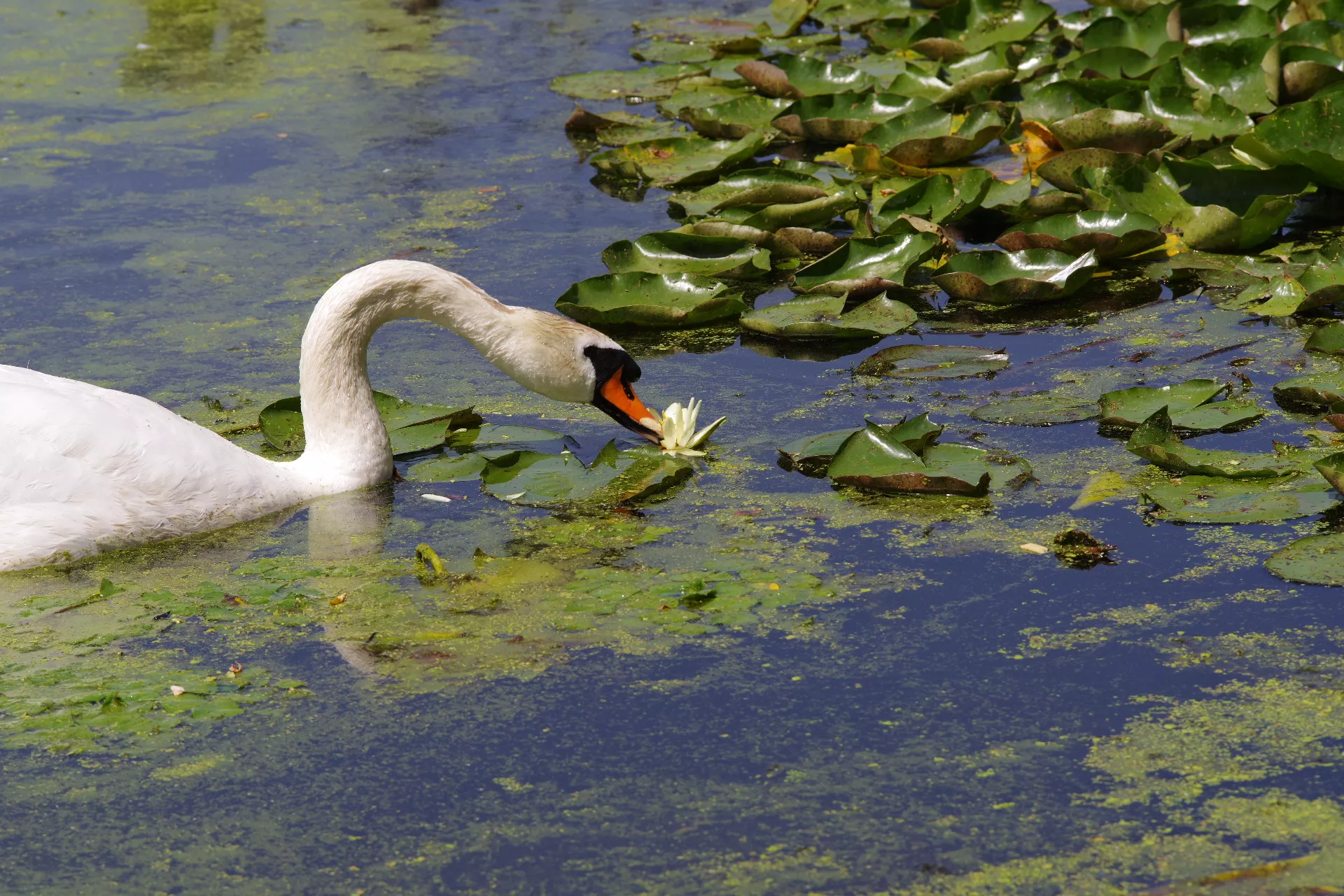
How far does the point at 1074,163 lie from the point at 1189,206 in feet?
1.61

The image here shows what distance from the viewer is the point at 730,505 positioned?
3812mm

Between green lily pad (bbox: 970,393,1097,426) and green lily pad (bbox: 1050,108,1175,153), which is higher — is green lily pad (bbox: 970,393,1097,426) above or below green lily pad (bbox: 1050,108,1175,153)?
below

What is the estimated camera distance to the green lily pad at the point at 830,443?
12.7 ft

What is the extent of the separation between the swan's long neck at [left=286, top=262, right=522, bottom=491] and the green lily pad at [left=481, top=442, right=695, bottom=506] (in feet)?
0.98

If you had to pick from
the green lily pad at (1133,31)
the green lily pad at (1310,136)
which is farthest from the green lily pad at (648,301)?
the green lily pad at (1133,31)

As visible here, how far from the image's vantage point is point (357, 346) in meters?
4.06

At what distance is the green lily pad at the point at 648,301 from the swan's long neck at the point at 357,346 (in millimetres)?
901

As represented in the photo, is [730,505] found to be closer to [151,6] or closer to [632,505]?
[632,505]

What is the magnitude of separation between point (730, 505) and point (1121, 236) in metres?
2.04

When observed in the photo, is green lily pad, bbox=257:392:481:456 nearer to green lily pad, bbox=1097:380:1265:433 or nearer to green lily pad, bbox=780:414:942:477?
green lily pad, bbox=780:414:942:477

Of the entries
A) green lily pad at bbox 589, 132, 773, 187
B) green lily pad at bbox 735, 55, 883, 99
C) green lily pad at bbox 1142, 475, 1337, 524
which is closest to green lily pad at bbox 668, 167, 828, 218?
green lily pad at bbox 589, 132, 773, 187

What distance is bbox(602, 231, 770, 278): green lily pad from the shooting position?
A: 526 cm

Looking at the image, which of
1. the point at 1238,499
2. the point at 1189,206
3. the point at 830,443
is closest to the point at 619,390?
the point at 830,443

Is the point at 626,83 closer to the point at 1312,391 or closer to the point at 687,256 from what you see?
the point at 687,256
